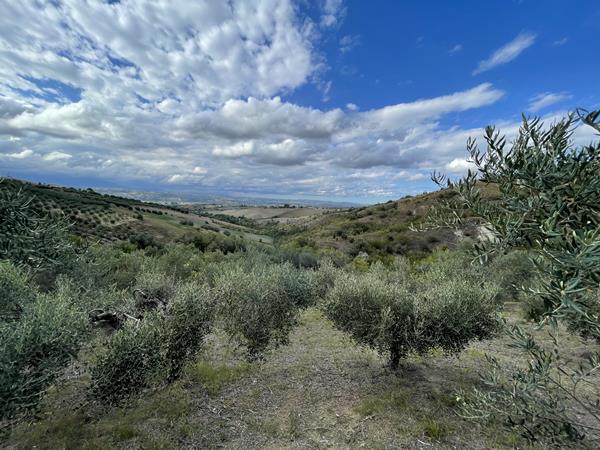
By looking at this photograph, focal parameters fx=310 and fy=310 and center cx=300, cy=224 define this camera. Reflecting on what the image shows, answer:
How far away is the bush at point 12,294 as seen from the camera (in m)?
8.13

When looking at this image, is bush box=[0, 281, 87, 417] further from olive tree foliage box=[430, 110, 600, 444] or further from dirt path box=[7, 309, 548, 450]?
olive tree foliage box=[430, 110, 600, 444]

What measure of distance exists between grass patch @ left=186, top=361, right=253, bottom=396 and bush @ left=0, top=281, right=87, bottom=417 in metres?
4.57

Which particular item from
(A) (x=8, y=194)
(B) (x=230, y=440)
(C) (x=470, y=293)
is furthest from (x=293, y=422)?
(A) (x=8, y=194)

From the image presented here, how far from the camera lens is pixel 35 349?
6289mm

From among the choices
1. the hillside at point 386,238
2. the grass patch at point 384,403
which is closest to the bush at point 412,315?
the grass patch at point 384,403

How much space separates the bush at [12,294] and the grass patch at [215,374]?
5.22m

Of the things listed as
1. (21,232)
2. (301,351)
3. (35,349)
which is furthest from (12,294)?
(301,351)

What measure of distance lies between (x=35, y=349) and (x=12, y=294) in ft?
11.7

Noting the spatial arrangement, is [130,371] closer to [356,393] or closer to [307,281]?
[356,393]

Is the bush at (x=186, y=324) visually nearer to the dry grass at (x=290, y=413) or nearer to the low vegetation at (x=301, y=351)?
the low vegetation at (x=301, y=351)

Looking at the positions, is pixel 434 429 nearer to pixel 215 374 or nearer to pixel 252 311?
pixel 252 311

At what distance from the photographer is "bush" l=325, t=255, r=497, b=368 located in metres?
9.84

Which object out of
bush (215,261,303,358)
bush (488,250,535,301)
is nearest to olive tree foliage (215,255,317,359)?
bush (215,261,303,358)

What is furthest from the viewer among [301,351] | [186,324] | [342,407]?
[301,351]
